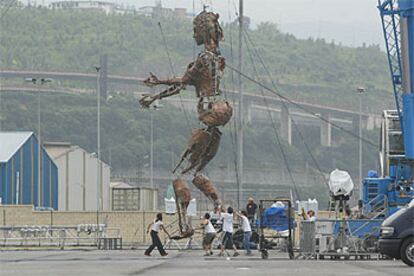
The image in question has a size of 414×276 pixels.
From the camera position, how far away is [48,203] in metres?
90.9

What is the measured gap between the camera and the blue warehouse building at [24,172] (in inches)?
3118

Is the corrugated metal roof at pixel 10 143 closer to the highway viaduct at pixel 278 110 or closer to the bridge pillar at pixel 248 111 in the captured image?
the highway viaduct at pixel 278 110

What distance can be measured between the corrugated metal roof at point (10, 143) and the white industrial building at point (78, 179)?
1132cm

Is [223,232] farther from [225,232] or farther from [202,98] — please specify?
[202,98]

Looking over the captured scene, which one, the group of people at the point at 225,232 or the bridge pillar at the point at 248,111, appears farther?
the bridge pillar at the point at 248,111

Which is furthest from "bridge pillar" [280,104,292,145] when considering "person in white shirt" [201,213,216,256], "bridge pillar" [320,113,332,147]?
"person in white shirt" [201,213,216,256]

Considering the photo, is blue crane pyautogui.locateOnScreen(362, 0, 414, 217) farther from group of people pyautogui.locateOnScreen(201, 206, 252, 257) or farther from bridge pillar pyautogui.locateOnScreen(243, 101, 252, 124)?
bridge pillar pyautogui.locateOnScreen(243, 101, 252, 124)

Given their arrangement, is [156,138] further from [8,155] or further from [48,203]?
[8,155]

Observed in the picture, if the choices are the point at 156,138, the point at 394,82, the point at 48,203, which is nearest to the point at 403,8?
the point at 394,82

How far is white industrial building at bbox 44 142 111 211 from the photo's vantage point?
97562 mm

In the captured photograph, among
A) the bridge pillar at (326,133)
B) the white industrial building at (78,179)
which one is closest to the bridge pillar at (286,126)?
the bridge pillar at (326,133)

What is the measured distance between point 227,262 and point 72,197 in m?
62.4

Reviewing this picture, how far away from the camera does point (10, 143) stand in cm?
8250

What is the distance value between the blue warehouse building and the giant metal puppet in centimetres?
2865
